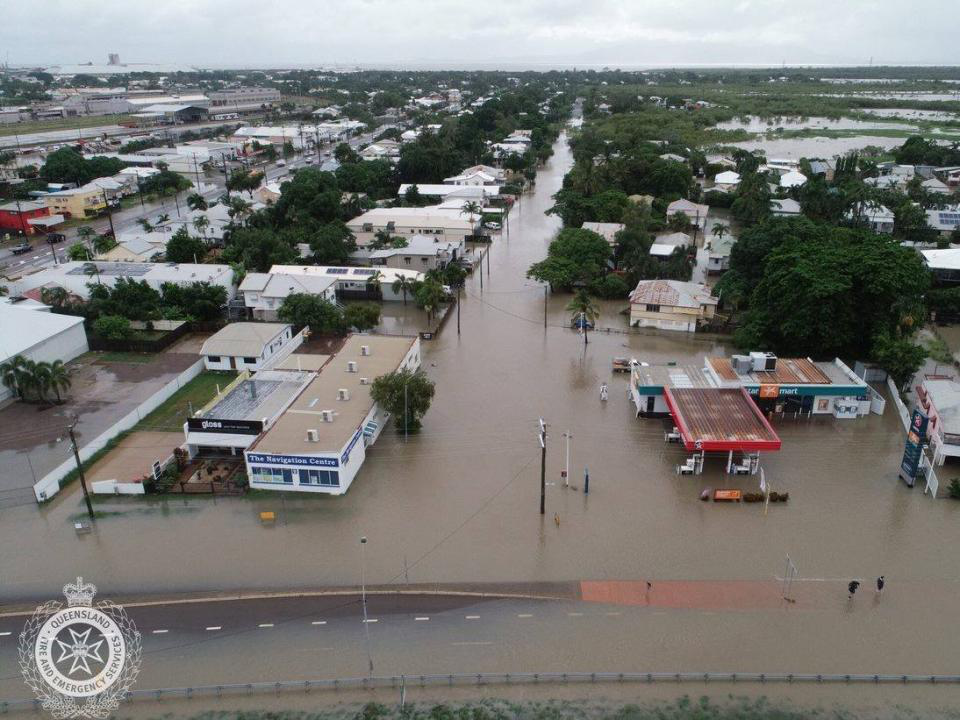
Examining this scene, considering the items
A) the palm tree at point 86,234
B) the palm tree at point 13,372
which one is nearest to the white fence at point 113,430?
the palm tree at point 13,372

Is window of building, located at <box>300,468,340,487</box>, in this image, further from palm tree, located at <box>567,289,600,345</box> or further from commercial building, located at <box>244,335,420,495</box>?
palm tree, located at <box>567,289,600,345</box>

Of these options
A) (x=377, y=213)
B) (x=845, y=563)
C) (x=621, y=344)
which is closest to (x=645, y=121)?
(x=377, y=213)

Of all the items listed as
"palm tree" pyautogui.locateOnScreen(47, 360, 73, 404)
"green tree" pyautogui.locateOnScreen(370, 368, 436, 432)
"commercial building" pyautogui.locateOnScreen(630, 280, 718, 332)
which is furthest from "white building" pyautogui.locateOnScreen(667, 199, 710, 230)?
"palm tree" pyautogui.locateOnScreen(47, 360, 73, 404)

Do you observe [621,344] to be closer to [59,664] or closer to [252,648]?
[252,648]

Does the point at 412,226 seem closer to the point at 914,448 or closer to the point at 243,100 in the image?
the point at 914,448

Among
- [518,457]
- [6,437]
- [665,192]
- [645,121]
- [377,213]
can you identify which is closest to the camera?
[518,457]

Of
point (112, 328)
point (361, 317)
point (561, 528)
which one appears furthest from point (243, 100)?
point (561, 528)

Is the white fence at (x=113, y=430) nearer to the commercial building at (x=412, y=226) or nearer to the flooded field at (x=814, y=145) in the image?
the commercial building at (x=412, y=226)
